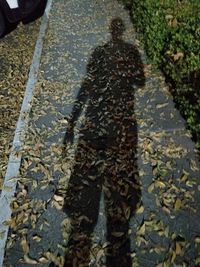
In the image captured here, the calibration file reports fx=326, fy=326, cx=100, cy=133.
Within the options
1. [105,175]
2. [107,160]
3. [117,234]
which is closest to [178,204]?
[117,234]

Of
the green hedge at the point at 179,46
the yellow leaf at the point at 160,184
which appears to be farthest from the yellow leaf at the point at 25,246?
the green hedge at the point at 179,46

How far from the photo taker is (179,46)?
6660 mm

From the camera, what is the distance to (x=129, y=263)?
4.40 meters

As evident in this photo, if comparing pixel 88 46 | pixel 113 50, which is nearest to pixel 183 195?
pixel 113 50

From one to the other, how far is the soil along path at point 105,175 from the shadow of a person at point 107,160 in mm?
17

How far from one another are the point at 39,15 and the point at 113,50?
4.68m

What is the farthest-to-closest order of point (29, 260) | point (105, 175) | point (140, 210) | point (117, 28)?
1. point (117, 28)
2. point (105, 175)
3. point (140, 210)
4. point (29, 260)

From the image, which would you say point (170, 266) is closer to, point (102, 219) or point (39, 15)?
point (102, 219)

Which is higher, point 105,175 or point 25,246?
point 25,246

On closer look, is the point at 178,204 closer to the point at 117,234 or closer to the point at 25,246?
the point at 117,234

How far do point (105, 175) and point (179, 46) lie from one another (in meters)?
3.09

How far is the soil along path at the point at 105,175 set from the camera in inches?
181

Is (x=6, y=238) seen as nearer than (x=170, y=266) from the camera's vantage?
No

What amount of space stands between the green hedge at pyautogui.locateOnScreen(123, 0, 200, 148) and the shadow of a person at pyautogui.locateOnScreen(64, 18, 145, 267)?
3.07ft
